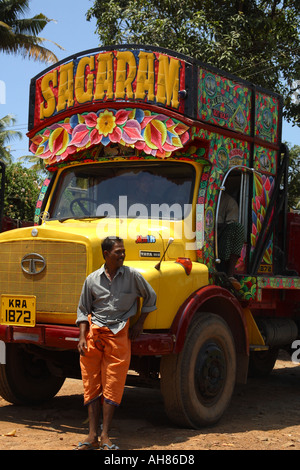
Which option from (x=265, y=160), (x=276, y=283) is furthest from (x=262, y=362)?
(x=265, y=160)

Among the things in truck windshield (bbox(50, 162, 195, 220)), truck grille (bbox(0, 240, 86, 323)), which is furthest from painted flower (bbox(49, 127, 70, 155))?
truck grille (bbox(0, 240, 86, 323))

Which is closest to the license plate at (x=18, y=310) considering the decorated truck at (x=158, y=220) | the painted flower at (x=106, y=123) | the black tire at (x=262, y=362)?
the decorated truck at (x=158, y=220)

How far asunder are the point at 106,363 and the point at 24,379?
1.92 meters

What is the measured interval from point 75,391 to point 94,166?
2847mm

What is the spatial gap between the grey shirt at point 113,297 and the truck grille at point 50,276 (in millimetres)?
343

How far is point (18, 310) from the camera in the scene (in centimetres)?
607

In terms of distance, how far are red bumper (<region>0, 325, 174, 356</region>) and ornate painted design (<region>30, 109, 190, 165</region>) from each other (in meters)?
1.86

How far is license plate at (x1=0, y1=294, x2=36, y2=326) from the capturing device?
19.6ft

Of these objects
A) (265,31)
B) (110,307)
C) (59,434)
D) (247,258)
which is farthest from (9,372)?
(265,31)

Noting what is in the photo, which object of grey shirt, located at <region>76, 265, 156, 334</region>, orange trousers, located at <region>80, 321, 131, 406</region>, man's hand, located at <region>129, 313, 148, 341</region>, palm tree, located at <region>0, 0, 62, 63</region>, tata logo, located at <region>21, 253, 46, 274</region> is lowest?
orange trousers, located at <region>80, 321, 131, 406</region>

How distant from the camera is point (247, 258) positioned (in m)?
7.31

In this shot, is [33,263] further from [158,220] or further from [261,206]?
[261,206]

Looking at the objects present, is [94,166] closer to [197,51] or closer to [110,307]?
[110,307]

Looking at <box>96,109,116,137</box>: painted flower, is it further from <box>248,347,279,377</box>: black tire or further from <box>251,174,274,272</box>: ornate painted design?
<box>248,347,279,377</box>: black tire
